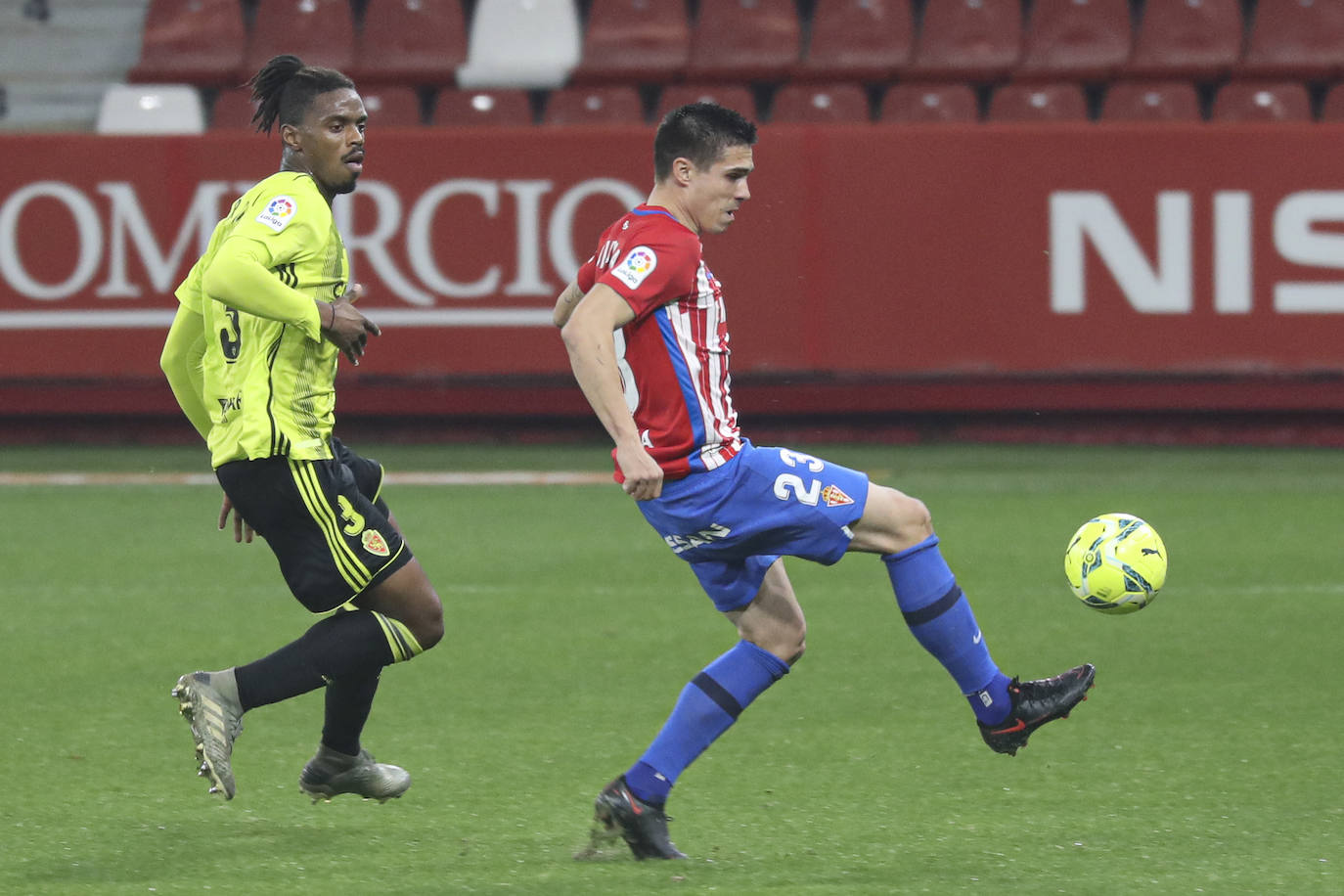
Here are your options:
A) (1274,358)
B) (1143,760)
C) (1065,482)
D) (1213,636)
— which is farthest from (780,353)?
(1143,760)

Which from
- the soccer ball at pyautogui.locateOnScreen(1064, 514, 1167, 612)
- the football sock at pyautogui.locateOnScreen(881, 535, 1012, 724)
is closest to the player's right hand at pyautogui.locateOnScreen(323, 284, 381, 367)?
the football sock at pyautogui.locateOnScreen(881, 535, 1012, 724)

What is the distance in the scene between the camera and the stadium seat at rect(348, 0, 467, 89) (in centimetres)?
1463

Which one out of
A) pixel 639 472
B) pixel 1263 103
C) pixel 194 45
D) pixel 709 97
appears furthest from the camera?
pixel 194 45

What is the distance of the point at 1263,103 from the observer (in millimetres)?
13062

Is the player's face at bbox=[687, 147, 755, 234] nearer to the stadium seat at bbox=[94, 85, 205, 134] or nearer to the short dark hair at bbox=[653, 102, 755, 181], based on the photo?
the short dark hair at bbox=[653, 102, 755, 181]

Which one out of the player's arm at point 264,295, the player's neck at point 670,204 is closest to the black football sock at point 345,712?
the player's arm at point 264,295

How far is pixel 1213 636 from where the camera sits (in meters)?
7.26

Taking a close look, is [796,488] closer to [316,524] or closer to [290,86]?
[316,524]

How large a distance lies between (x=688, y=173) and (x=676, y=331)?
37cm

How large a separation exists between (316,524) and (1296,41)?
425 inches

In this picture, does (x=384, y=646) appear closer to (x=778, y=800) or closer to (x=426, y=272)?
(x=778, y=800)

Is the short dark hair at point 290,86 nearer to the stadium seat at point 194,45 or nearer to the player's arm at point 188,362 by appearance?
the player's arm at point 188,362

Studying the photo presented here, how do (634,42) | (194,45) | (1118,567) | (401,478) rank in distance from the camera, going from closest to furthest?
(1118,567), (401,478), (634,42), (194,45)

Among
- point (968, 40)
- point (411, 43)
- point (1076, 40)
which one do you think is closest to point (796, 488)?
point (968, 40)
